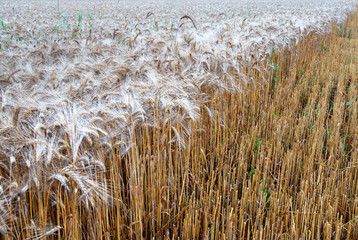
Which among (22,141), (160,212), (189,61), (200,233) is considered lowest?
(200,233)

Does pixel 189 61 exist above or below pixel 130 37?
below

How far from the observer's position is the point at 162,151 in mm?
1536

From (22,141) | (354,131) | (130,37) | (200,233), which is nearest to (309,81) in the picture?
(354,131)

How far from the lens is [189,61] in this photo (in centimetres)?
268

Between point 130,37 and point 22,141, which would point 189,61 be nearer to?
point 130,37

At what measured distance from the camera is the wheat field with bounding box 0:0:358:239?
1.12 meters

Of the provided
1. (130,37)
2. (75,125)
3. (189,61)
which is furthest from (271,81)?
(75,125)

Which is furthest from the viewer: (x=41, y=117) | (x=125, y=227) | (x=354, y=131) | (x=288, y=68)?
(x=288, y=68)

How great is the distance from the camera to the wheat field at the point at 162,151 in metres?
1.12

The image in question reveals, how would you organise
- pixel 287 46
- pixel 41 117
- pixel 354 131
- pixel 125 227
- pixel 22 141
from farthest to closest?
pixel 287 46 → pixel 354 131 → pixel 125 227 → pixel 41 117 → pixel 22 141

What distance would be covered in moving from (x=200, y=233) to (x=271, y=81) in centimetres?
256

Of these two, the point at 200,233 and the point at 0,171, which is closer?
the point at 0,171

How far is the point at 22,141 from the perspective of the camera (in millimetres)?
1078

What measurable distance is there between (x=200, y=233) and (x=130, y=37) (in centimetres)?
253
